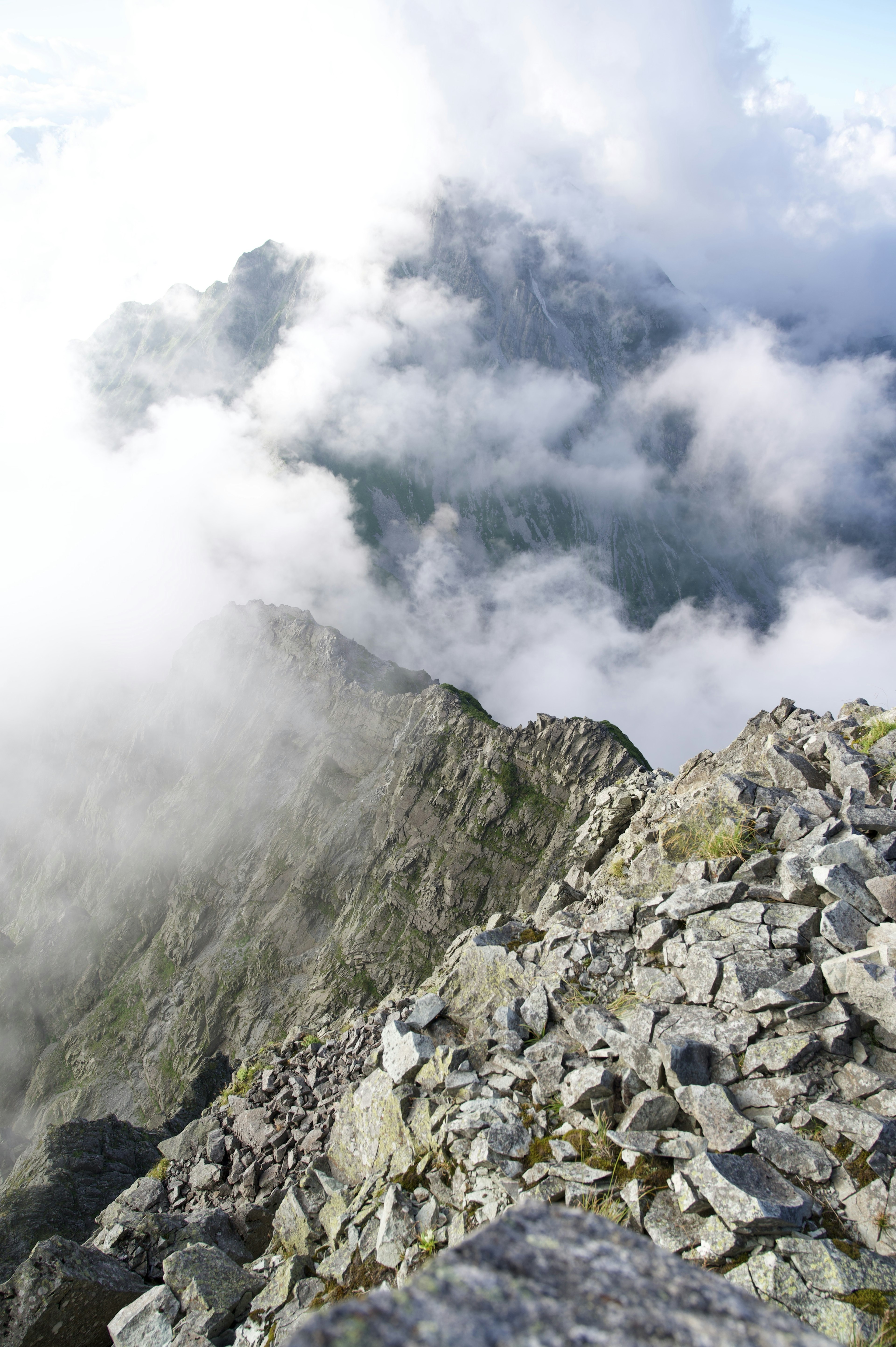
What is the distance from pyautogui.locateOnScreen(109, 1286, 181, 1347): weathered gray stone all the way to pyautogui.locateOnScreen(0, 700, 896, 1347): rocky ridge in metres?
0.04

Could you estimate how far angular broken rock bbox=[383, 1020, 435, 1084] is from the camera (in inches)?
524

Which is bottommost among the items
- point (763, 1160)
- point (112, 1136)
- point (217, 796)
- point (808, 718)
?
point (112, 1136)

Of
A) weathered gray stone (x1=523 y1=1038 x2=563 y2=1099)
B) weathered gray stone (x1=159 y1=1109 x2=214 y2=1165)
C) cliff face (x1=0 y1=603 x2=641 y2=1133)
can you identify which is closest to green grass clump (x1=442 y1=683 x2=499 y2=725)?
cliff face (x1=0 y1=603 x2=641 y2=1133)

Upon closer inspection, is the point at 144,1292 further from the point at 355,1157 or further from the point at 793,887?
the point at 793,887

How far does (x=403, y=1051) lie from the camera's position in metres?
13.8

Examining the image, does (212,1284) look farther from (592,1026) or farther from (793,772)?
(793,772)

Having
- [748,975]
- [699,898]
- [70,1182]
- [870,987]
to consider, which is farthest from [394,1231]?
[70,1182]

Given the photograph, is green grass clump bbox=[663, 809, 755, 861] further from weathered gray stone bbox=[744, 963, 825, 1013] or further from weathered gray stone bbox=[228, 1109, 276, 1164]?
weathered gray stone bbox=[228, 1109, 276, 1164]

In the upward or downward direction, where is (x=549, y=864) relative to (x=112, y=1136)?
upward

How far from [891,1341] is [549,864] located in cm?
12012

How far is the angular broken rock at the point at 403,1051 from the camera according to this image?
1330cm

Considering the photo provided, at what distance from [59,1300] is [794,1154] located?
45.0ft

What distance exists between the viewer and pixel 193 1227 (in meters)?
14.4

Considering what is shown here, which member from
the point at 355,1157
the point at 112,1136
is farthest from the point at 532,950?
the point at 112,1136
